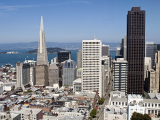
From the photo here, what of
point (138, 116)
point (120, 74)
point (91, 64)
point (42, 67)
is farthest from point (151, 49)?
point (138, 116)

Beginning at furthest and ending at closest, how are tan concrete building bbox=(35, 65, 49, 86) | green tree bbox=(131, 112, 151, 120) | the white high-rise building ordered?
tan concrete building bbox=(35, 65, 49, 86) < the white high-rise building < green tree bbox=(131, 112, 151, 120)

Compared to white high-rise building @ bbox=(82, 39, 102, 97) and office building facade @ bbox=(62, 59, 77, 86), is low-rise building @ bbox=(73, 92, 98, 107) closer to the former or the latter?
white high-rise building @ bbox=(82, 39, 102, 97)

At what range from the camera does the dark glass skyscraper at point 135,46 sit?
42.5m

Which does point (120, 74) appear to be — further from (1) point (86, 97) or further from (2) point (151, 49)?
(2) point (151, 49)

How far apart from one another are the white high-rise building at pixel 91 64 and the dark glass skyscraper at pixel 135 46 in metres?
6.02

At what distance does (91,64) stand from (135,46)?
887 centimetres

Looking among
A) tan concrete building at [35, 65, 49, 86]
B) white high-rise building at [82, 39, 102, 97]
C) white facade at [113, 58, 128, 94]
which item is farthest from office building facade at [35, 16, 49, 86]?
white facade at [113, 58, 128, 94]

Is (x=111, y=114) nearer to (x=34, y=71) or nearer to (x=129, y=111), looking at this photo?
(x=129, y=111)

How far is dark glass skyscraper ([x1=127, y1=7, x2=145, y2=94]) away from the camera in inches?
1672

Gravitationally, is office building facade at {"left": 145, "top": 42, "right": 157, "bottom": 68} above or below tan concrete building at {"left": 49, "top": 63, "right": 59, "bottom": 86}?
above

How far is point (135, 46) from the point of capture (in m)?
42.6

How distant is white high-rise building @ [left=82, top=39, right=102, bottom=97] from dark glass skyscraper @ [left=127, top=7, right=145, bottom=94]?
6.02 meters

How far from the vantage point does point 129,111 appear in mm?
21156

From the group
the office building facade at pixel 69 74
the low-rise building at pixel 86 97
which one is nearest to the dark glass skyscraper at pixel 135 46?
the low-rise building at pixel 86 97
